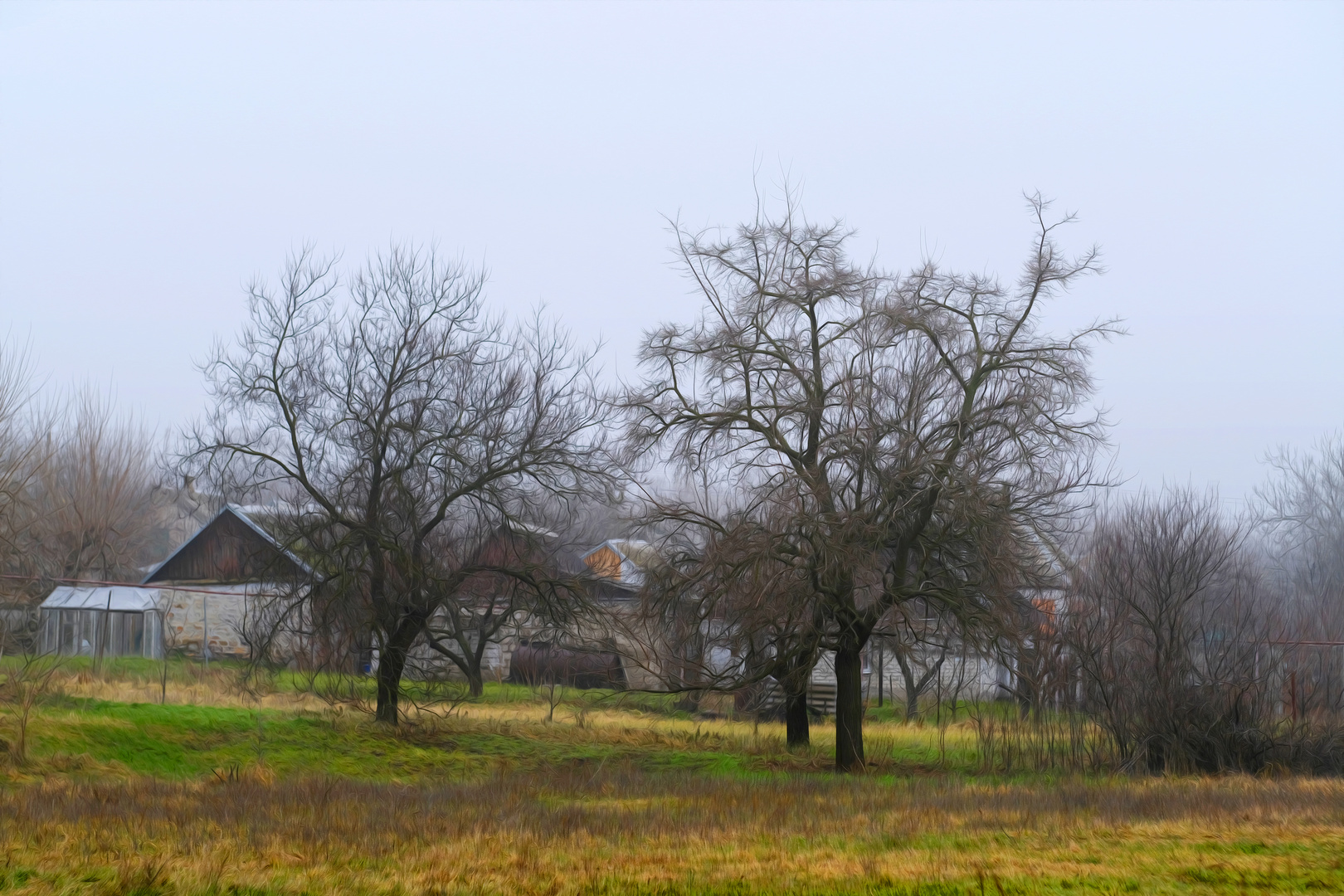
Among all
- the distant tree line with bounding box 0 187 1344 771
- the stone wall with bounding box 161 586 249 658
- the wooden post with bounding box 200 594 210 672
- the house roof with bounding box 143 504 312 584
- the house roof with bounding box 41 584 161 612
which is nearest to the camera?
the distant tree line with bounding box 0 187 1344 771

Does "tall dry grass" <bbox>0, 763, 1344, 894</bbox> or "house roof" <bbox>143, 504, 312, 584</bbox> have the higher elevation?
"house roof" <bbox>143, 504, 312, 584</bbox>

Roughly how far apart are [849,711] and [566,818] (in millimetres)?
9717

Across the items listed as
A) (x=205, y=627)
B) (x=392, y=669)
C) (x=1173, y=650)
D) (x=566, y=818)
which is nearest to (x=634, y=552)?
(x=205, y=627)

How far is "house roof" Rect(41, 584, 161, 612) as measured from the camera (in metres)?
30.3

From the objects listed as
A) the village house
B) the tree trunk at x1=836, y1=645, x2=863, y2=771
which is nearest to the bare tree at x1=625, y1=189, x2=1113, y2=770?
the tree trunk at x1=836, y1=645, x2=863, y2=771

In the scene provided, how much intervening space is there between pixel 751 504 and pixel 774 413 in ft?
6.65

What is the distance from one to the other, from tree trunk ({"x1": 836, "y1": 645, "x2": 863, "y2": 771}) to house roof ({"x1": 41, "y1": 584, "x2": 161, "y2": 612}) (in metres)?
20.4

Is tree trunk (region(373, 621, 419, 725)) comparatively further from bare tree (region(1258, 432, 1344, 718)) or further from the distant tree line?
bare tree (region(1258, 432, 1344, 718))

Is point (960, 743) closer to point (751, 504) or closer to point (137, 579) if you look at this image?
point (751, 504)

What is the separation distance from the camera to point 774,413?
64.8 feet

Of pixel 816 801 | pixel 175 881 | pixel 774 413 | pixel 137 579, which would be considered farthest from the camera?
pixel 137 579

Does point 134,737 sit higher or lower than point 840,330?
lower

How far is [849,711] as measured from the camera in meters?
20.4

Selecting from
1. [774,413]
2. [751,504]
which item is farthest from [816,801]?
[774,413]
